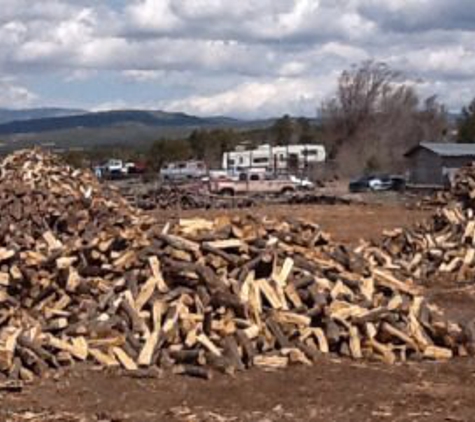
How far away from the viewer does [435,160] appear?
205 ft

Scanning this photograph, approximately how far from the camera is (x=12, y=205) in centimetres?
1709

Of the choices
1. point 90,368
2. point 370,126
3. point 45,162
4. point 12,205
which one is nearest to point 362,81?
point 370,126

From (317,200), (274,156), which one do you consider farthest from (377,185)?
(274,156)

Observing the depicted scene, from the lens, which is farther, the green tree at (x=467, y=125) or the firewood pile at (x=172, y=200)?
the green tree at (x=467, y=125)

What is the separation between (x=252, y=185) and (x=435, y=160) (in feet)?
43.9

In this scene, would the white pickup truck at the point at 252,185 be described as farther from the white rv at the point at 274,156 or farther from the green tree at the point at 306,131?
the green tree at the point at 306,131

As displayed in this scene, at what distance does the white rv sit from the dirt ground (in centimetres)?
7643

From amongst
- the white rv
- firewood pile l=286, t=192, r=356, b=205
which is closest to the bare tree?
the white rv

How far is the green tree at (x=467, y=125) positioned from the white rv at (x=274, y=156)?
1079 centimetres

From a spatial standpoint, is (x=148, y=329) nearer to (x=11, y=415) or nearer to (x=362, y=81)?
(x=11, y=415)

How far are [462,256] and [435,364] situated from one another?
7006 millimetres

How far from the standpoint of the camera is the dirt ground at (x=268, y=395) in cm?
916

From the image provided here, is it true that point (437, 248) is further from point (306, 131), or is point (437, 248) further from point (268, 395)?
point (306, 131)

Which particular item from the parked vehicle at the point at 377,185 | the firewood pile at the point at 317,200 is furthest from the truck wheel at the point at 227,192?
the parked vehicle at the point at 377,185
